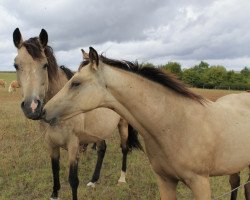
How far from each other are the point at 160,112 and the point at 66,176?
4.13 m

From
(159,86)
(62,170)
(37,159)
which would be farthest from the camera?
(37,159)

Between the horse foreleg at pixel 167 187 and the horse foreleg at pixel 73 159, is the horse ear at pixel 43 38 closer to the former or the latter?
the horse foreleg at pixel 73 159

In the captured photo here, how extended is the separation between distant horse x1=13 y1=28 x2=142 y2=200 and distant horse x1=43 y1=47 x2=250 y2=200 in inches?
46.7

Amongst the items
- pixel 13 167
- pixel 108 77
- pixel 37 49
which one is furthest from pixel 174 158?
pixel 13 167

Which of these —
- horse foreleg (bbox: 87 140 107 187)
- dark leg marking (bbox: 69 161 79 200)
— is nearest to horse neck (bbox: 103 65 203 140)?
dark leg marking (bbox: 69 161 79 200)

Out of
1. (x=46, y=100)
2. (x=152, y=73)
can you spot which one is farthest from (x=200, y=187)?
(x=46, y=100)

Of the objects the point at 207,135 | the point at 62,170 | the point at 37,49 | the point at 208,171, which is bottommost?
the point at 62,170

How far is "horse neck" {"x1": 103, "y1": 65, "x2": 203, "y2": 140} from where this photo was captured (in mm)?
2982

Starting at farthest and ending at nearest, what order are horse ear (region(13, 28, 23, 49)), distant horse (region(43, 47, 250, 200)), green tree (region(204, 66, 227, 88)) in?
green tree (region(204, 66, 227, 88))
horse ear (region(13, 28, 23, 49))
distant horse (region(43, 47, 250, 200))

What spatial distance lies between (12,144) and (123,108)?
20.2 ft

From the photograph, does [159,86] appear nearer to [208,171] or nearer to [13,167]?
[208,171]

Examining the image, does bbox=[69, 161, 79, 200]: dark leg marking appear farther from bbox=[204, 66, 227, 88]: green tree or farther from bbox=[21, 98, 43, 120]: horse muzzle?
bbox=[204, 66, 227, 88]: green tree

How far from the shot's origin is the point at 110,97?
2.99 metres

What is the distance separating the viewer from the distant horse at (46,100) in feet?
13.6
